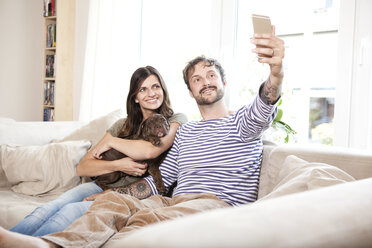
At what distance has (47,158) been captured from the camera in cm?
243

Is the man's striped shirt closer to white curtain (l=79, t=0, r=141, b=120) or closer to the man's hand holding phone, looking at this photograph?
the man's hand holding phone

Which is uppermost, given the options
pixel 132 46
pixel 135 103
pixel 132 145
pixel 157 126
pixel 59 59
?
pixel 132 46

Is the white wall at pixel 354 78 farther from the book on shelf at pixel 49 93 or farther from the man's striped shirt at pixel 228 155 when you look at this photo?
the book on shelf at pixel 49 93

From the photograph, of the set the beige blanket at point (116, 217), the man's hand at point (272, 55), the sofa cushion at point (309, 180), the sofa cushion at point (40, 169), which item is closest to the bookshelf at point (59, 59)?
the sofa cushion at point (40, 169)

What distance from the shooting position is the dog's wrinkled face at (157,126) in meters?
2.04

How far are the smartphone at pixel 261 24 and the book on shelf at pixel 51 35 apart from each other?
3583 millimetres

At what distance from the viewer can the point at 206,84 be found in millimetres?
2008

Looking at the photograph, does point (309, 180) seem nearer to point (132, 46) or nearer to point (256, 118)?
point (256, 118)

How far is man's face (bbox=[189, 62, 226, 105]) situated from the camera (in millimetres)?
1990

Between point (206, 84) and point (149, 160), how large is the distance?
55 cm

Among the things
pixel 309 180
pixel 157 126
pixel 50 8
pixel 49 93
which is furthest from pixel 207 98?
pixel 50 8

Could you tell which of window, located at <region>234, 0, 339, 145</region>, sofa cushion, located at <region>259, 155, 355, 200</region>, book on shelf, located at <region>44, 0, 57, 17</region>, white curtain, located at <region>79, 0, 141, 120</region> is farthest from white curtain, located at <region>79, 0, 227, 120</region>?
sofa cushion, located at <region>259, 155, 355, 200</region>

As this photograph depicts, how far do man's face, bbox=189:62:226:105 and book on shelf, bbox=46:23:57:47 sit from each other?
297cm

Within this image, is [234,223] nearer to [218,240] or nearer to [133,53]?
[218,240]
